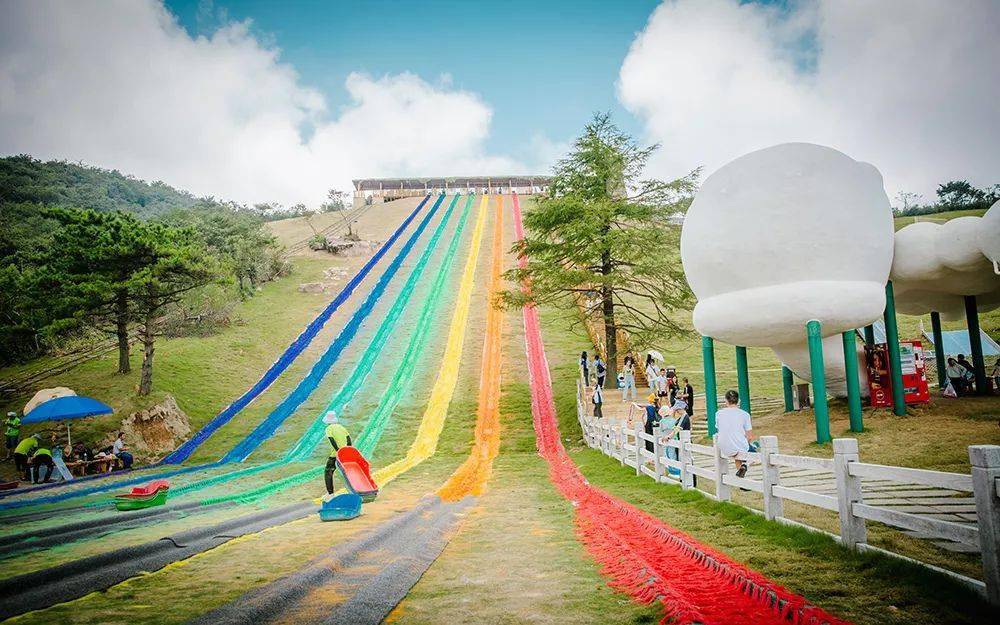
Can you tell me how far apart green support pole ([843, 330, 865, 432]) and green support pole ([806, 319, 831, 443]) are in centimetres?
68


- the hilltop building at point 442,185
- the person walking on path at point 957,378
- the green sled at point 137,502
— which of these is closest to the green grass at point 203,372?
the green sled at point 137,502

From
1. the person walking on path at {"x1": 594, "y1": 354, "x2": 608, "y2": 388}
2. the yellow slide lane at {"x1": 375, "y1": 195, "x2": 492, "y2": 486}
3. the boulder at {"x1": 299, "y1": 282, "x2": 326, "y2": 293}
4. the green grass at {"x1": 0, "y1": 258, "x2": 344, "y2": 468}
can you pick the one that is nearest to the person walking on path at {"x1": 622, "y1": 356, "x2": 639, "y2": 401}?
the person walking on path at {"x1": 594, "y1": 354, "x2": 608, "y2": 388}

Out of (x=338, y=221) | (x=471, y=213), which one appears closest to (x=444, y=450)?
(x=471, y=213)

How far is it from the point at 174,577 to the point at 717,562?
4.82 metres

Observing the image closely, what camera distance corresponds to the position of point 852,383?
43.0 feet

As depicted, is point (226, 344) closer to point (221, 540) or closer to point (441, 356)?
point (441, 356)

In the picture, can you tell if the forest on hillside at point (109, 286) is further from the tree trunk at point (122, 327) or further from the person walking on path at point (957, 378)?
the person walking on path at point (957, 378)

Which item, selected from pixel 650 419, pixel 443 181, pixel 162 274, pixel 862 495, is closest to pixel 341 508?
pixel 862 495

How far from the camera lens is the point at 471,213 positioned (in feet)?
200

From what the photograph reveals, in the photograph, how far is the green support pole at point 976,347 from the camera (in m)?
15.6

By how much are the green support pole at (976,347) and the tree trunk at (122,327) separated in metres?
24.9

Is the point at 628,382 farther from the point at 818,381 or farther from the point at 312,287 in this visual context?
the point at 312,287

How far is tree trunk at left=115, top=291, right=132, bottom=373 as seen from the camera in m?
21.3

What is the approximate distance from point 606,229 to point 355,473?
14.7 meters
